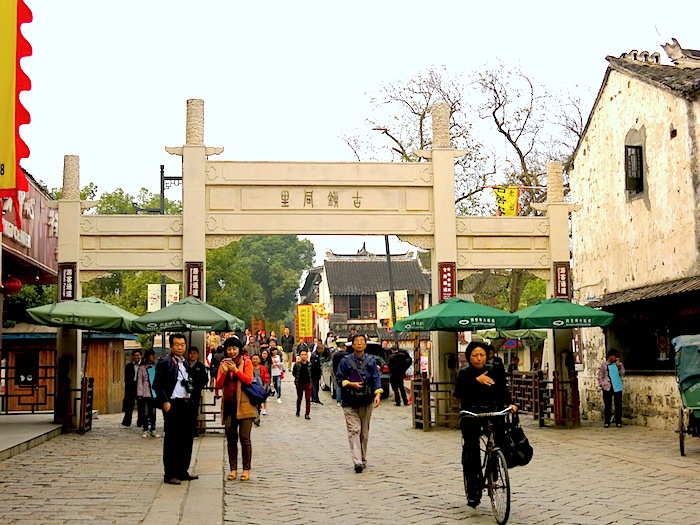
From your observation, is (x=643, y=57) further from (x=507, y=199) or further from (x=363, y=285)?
(x=363, y=285)

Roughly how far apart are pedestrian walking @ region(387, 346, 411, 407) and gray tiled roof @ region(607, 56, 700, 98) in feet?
33.1

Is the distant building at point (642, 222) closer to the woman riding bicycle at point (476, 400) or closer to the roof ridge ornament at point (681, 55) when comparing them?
the roof ridge ornament at point (681, 55)

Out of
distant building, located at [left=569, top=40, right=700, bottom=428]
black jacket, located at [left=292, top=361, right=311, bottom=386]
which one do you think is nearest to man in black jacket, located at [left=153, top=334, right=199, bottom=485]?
distant building, located at [left=569, top=40, right=700, bottom=428]

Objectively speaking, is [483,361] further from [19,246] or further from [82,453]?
[19,246]

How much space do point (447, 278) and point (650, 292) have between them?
4064mm

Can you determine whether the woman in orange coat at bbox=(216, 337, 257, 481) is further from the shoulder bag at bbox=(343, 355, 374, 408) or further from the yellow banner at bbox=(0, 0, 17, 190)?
the yellow banner at bbox=(0, 0, 17, 190)

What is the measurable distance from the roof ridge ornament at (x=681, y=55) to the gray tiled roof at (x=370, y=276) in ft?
132

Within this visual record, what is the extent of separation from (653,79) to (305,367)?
10247 mm

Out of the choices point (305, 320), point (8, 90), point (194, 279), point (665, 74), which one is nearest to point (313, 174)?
point (194, 279)

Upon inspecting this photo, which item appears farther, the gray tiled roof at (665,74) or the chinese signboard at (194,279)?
the chinese signboard at (194,279)

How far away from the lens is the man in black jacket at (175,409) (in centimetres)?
1131

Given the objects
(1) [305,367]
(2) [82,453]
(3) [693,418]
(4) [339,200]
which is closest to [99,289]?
(1) [305,367]

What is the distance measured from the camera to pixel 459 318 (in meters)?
17.4

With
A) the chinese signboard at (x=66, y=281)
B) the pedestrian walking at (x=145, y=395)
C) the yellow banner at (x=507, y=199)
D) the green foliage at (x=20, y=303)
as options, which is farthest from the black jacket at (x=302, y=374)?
the green foliage at (x=20, y=303)
